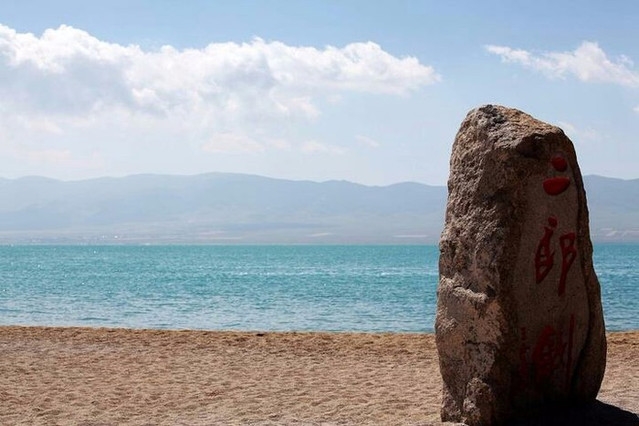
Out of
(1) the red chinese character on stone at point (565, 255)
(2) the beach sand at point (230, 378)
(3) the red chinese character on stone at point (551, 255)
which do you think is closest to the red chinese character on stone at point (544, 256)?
(3) the red chinese character on stone at point (551, 255)

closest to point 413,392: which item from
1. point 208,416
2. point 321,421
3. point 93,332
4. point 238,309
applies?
point 321,421

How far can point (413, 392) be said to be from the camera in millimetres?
10438

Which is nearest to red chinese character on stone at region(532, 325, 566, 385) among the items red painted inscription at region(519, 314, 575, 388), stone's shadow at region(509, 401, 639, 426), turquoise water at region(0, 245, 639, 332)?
red painted inscription at region(519, 314, 575, 388)

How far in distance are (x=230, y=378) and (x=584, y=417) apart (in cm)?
536

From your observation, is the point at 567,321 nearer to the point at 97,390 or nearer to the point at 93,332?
the point at 97,390

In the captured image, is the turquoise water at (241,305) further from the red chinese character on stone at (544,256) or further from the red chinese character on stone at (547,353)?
the red chinese character on stone at (544,256)

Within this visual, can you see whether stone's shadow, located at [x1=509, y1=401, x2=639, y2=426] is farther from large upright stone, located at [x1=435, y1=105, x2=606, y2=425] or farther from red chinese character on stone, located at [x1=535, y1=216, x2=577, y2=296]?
red chinese character on stone, located at [x1=535, y1=216, x2=577, y2=296]

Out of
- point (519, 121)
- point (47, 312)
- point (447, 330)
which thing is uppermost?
point (519, 121)

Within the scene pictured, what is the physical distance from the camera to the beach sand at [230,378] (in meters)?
9.20

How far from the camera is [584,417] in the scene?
312 inches

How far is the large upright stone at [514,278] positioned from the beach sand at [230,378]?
76 cm

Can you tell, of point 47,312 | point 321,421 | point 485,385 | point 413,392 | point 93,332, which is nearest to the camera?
point 485,385

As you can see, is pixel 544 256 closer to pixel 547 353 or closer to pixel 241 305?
pixel 547 353

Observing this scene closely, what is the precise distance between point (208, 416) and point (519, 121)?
4544mm
